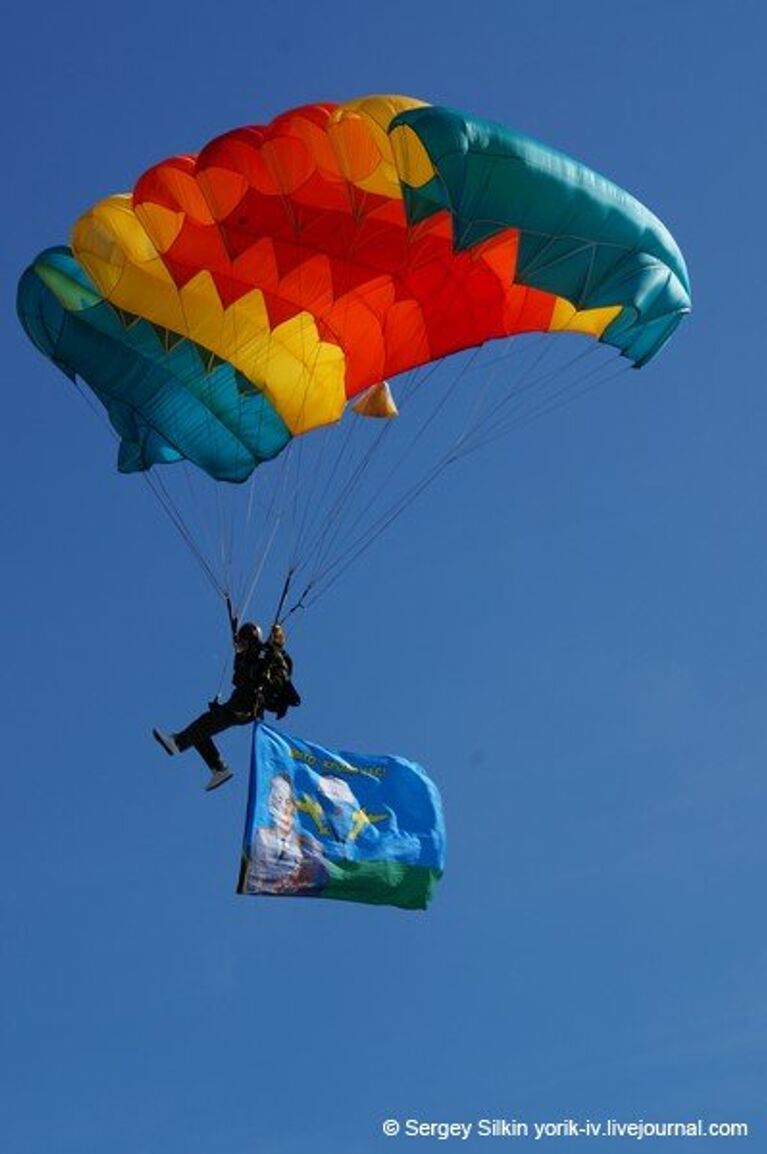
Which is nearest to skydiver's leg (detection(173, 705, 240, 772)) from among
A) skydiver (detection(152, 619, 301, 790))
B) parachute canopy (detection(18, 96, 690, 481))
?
skydiver (detection(152, 619, 301, 790))

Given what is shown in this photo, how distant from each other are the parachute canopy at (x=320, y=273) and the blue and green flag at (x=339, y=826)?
111 inches

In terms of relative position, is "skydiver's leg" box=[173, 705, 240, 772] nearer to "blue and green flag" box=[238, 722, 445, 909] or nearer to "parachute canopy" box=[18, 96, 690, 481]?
"blue and green flag" box=[238, 722, 445, 909]

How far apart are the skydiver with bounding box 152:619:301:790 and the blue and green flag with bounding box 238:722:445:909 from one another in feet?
0.94

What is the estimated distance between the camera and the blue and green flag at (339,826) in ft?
84.8

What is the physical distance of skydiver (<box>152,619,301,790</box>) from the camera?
26.0 m

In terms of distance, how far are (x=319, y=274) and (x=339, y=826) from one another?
4.78 m

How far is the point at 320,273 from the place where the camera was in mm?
26953

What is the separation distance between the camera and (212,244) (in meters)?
26.8

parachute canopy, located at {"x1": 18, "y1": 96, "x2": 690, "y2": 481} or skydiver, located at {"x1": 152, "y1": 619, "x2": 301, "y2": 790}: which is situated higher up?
parachute canopy, located at {"x1": 18, "y1": 96, "x2": 690, "y2": 481}

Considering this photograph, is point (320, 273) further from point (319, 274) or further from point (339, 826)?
point (339, 826)

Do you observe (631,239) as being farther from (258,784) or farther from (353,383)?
(258,784)

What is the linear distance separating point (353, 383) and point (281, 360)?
0.77 metres

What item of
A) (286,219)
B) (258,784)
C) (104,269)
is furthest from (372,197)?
(258,784)

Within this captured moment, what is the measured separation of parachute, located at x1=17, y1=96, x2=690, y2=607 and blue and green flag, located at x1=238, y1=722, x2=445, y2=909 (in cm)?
168
